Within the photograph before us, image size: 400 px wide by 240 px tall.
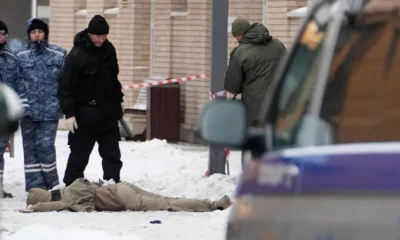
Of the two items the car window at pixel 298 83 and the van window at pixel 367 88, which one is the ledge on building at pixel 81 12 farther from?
the van window at pixel 367 88

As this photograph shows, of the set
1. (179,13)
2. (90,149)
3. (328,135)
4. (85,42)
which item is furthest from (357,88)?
(179,13)

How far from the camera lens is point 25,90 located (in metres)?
12.2

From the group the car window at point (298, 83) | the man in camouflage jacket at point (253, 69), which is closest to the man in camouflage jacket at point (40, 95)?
the man in camouflage jacket at point (253, 69)

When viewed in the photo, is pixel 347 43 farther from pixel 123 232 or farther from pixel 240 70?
pixel 240 70

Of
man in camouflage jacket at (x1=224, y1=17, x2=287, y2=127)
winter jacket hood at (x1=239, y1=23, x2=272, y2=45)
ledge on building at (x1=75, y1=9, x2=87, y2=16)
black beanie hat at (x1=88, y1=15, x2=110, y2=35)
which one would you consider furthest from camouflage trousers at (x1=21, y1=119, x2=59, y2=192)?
ledge on building at (x1=75, y1=9, x2=87, y2=16)

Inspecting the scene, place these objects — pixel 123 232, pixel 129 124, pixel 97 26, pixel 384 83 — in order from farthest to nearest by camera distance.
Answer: pixel 129 124 < pixel 97 26 < pixel 123 232 < pixel 384 83

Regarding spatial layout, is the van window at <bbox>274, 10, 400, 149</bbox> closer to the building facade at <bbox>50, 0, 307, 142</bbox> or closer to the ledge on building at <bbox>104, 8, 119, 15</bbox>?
the building facade at <bbox>50, 0, 307, 142</bbox>

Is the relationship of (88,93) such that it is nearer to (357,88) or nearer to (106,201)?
(106,201)

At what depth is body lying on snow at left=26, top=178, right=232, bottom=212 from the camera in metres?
10.8

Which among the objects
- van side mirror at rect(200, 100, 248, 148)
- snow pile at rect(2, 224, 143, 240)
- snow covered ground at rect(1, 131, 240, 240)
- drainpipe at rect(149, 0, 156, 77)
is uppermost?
van side mirror at rect(200, 100, 248, 148)

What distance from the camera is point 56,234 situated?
29.1ft

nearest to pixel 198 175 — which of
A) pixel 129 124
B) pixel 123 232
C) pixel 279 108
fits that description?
pixel 123 232

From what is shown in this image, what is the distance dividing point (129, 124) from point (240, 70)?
378 inches

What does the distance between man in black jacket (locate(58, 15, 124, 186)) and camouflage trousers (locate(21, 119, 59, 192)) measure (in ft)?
1.66
